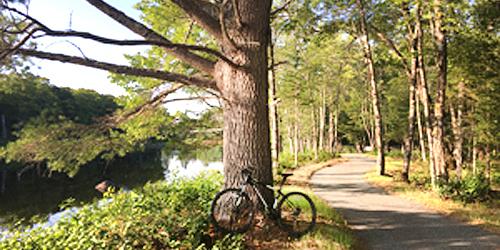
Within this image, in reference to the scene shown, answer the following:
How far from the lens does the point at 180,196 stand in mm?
5473

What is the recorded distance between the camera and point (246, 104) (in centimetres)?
484

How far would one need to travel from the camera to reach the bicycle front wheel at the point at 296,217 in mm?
4882

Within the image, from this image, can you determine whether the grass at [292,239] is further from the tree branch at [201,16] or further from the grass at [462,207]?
the grass at [462,207]

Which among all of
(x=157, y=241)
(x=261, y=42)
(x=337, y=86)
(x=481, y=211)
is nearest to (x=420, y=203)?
(x=481, y=211)

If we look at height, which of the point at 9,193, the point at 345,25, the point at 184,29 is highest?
the point at 345,25

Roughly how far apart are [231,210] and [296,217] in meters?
1.21

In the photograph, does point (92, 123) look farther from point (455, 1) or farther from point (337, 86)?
point (337, 86)

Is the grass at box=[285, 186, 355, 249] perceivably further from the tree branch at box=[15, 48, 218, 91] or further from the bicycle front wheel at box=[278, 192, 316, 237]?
the tree branch at box=[15, 48, 218, 91]

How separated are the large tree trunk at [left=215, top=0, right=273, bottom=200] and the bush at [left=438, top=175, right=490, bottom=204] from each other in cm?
735

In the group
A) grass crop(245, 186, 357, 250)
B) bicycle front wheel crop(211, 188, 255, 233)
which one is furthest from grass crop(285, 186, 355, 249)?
bicycle front wheel crop(211, 188, 255, 233)

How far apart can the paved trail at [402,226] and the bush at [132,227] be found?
3068 mm

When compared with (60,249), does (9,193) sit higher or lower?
lower

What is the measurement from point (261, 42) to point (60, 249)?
392cm

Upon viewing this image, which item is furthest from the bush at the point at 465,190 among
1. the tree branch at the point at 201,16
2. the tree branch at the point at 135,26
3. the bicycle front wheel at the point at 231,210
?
the tree branch at the point at 135,26
